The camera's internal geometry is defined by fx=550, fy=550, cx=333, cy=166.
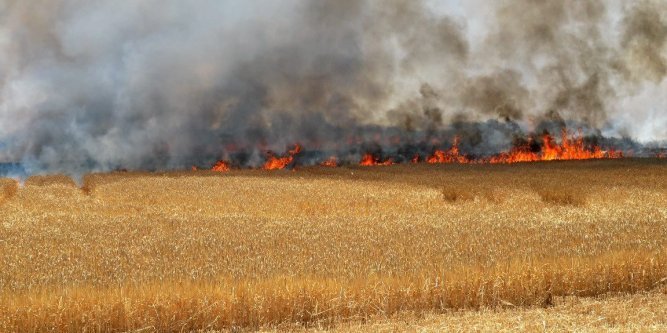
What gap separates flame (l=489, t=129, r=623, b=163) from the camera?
68.0 m

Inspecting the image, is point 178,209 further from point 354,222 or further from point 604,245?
point 604,245

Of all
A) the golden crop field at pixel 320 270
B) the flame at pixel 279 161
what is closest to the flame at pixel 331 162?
the flame at pixel 279 161

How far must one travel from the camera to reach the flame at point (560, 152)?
68.0 meters

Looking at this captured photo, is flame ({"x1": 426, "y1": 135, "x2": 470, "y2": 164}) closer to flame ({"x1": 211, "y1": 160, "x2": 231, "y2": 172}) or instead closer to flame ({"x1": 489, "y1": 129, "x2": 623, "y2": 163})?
flame ({"x1": 489, "y1": 129, "x2": 623, "y2": 163})

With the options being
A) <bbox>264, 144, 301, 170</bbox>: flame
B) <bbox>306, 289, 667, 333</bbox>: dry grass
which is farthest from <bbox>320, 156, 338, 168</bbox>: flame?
<bbox>306, 289, 667, 333</bbox>: dry grass

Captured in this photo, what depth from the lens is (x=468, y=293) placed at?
8281mm

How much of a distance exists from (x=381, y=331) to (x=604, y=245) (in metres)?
5.71

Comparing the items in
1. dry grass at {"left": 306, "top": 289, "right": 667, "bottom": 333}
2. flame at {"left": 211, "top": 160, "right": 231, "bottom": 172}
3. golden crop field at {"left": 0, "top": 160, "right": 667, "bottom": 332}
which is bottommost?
dry grass at {"left": 306, "top": 289, "right": 667, "bottom": 333}

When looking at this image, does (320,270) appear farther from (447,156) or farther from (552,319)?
(447,156)

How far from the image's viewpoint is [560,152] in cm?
6950

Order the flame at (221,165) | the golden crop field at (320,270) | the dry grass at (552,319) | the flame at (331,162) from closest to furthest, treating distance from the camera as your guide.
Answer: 1. the dry grass at (552,319)
2. the golden crop field at (320,270)
3. the flame at (221,165)
4. the flame at (331,162)

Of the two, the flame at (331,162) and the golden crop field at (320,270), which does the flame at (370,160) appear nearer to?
the flame at (331,162)

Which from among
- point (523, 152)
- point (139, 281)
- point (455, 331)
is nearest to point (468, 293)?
point (455, 331)

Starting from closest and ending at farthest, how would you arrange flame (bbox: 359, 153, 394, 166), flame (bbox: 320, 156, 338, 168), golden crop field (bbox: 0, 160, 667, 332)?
golden crop field (bbox: 0, 160, 667, 332), flame (bbox: 320, 156, 338, 168), flame (bbox: 359, 153, 394, 166)
